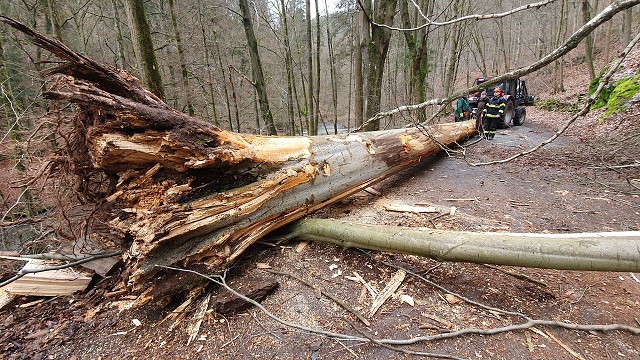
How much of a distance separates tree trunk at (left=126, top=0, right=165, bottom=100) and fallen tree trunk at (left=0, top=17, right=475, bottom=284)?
2119 millimetres

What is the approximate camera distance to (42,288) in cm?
254

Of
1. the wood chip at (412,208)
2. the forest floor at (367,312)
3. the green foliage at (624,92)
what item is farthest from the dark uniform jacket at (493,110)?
the wood chip at (412,208)

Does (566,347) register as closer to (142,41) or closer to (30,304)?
(30,304)

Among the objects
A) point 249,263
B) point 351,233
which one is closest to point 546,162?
point 351,233

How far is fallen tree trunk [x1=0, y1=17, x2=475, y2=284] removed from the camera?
2037mm

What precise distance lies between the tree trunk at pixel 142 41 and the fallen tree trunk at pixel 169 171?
2119mm

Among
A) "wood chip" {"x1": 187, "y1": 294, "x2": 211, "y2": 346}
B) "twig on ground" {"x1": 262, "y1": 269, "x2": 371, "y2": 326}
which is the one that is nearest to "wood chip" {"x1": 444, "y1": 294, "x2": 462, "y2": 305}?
"twig on ground" {"x1": 262, "y1": 269, "x2": 371, "y2": 326}

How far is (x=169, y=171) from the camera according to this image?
2.36 metres

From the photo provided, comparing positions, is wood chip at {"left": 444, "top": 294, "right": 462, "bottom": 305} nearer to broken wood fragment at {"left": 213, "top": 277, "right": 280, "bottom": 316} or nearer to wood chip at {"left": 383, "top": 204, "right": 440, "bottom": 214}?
broken wood fragment at {"left": 213, "top": 277, "right": 280, "bottom": 316}

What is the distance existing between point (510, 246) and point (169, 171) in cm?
278

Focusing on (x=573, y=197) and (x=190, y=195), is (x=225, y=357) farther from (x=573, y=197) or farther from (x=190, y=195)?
(x=573, y=197)

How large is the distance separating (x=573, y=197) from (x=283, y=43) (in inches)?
421

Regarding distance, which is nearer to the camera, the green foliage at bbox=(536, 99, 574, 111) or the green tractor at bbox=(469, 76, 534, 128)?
the green tractor at bbox=(469, 76, 534, 128)

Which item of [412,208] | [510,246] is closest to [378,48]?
[412,208]
